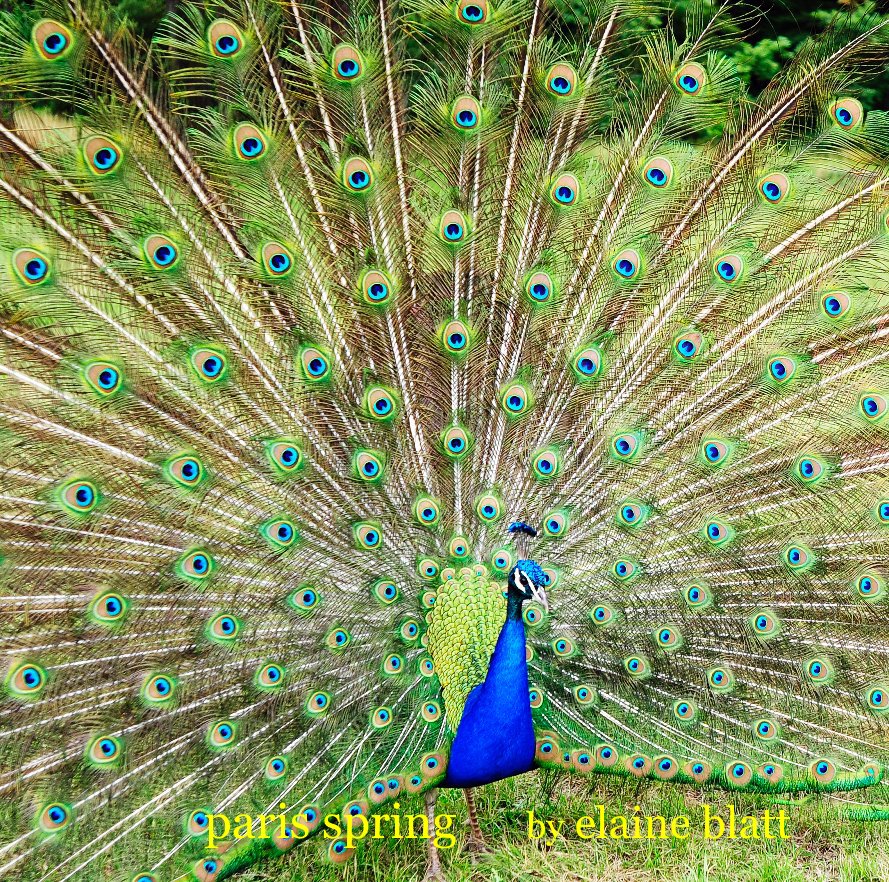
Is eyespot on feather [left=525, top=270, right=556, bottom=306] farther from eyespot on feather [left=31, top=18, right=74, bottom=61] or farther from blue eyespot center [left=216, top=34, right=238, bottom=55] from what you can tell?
eyespot on feather [left=31, top=18, right=74, bottom=61]

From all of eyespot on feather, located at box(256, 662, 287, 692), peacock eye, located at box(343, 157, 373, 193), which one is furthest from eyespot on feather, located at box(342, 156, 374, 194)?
eyespot on feather, located at box(256, 662, 287, 692)

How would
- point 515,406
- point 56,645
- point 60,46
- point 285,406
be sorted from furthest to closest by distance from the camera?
point 515,406, point 285,406, point 56,645, point 60,46

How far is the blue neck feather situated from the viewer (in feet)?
10.0

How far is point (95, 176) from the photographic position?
2.73 m

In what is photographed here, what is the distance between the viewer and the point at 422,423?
10.7 ft

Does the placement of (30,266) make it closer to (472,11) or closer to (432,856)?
(472,11)

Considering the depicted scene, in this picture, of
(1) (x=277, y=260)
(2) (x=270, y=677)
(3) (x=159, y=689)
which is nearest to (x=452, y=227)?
(1) (x=277, y=260)

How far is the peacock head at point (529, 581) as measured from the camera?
285cm

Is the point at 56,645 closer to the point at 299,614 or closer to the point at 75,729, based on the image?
the point at 75,729

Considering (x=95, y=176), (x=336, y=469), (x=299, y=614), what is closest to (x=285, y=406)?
(x=336, y=469)

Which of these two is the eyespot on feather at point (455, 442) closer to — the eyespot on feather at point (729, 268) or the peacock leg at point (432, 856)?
the eyespot on feather at point (729, 268)

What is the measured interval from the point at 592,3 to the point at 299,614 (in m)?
2.12

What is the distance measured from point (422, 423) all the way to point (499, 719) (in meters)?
0.96

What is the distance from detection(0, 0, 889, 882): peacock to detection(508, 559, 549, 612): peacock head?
0.08 ft
